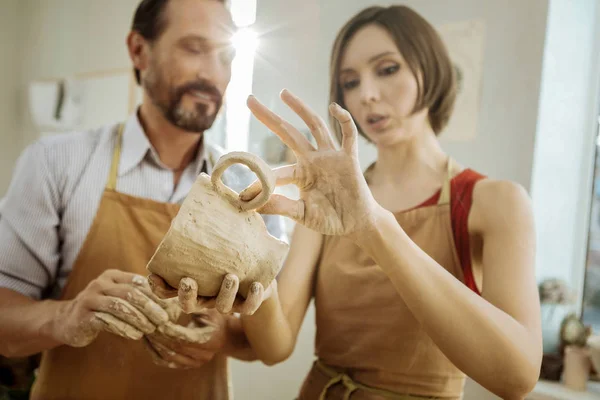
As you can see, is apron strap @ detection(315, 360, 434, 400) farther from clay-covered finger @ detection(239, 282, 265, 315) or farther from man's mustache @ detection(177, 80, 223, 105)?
man's mustache @ detection(177, 80, 223, 105)

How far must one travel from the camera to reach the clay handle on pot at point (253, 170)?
48 centimetres

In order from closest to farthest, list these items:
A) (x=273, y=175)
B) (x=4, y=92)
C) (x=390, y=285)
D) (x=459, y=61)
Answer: (x=273, y=175) < (x=390, y=285) < (x=459, y=61) < (x=4, y=92)

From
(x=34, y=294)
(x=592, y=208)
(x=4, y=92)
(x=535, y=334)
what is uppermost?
(x=4, y=92)

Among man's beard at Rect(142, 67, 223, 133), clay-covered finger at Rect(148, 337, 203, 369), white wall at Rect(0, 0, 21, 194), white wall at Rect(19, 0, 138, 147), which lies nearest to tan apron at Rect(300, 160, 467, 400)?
clay-covered finger at Rect(148, 337, 203, 369)

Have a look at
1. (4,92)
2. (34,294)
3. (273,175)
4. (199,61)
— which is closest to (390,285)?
(273,175)

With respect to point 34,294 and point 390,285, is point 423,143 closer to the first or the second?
point 390,285

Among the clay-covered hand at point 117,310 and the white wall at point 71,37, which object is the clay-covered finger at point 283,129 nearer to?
the clay-covered hand at point 117,310

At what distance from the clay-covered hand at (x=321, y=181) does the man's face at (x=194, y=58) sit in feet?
1.14

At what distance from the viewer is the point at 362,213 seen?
21.3 inches

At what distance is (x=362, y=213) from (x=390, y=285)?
22 cm

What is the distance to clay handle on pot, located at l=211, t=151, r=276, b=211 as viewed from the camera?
481mm

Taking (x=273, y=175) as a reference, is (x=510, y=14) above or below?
above

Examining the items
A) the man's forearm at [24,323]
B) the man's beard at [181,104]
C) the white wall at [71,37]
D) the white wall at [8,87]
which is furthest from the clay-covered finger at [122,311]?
the white wall at [8,87]

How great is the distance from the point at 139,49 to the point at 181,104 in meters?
0.16
